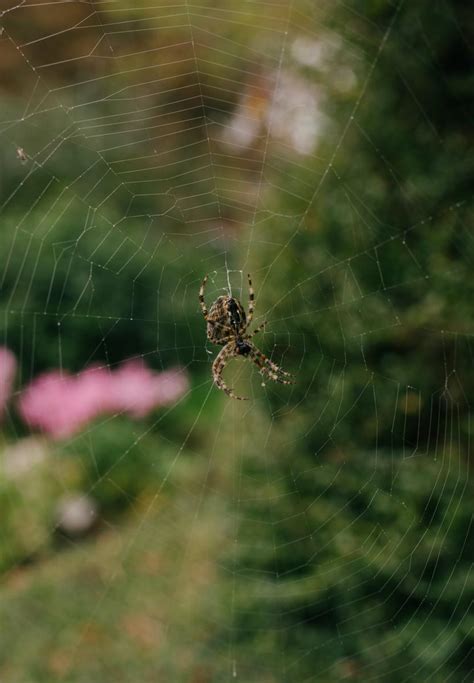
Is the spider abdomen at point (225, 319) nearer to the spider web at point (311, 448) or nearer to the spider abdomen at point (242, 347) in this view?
the spider abdomen at point (242, 347)

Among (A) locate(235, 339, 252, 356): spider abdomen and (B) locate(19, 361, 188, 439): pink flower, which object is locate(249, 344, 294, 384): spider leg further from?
(B) locate(19, 361, 188, 439): pink flower

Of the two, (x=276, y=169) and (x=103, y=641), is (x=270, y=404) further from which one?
(x=103, y=641)

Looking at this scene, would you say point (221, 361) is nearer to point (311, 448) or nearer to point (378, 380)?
point (311, 448)

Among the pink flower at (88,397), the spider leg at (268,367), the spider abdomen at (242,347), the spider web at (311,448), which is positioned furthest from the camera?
the pink flower at (88,397)

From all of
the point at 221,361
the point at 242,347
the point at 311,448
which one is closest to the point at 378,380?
the point at 311,448

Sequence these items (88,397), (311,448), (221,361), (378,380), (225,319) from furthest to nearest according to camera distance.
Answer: (88,397), (221,361), (225,319), (311,448), (378,380)

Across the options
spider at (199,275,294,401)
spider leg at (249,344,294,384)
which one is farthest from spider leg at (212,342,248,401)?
spider leg at (249,344,294,384)

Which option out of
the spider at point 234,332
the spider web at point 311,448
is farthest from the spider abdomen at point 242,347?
the spider web at point 311,448
